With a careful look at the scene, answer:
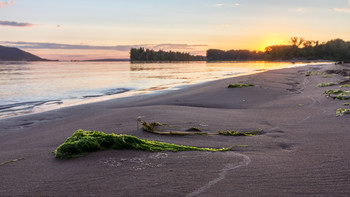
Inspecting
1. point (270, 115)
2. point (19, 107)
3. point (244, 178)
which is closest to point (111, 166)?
point (244, 178)

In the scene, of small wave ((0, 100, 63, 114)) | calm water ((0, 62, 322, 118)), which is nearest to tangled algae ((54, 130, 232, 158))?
calm water ((0, 62, 322, 118))

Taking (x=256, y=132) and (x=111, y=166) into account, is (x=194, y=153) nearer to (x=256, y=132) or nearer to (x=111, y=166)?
(x=111, y=166)

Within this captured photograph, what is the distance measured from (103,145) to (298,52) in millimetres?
132406

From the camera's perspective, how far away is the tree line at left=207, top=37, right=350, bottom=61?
319 feet

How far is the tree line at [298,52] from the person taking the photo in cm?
9731

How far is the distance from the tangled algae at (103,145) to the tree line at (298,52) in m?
102

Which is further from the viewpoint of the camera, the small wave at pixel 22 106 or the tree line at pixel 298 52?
the tree line at pixel 298 52

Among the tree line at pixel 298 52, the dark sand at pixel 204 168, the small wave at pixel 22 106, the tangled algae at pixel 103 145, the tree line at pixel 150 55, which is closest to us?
the dark sand at pixel 204 168

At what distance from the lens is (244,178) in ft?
8.05

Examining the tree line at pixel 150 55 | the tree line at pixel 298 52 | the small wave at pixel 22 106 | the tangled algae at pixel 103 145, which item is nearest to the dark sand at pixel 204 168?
the tangled algae at pixel 103 145

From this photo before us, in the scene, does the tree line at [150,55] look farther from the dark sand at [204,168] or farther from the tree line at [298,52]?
the dark sand at [204,168]

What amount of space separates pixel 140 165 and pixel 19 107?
28.2 feet

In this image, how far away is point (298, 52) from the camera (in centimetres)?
12056

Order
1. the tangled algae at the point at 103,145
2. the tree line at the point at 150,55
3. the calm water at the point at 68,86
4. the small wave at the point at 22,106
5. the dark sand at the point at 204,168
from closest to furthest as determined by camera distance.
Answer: the dark sand at the point at 204,168, the tangled algae at the point at 103,145, the small wave at the point at 22,106, the calm water at the point at 68,86, the tree line at the point at 150,55
